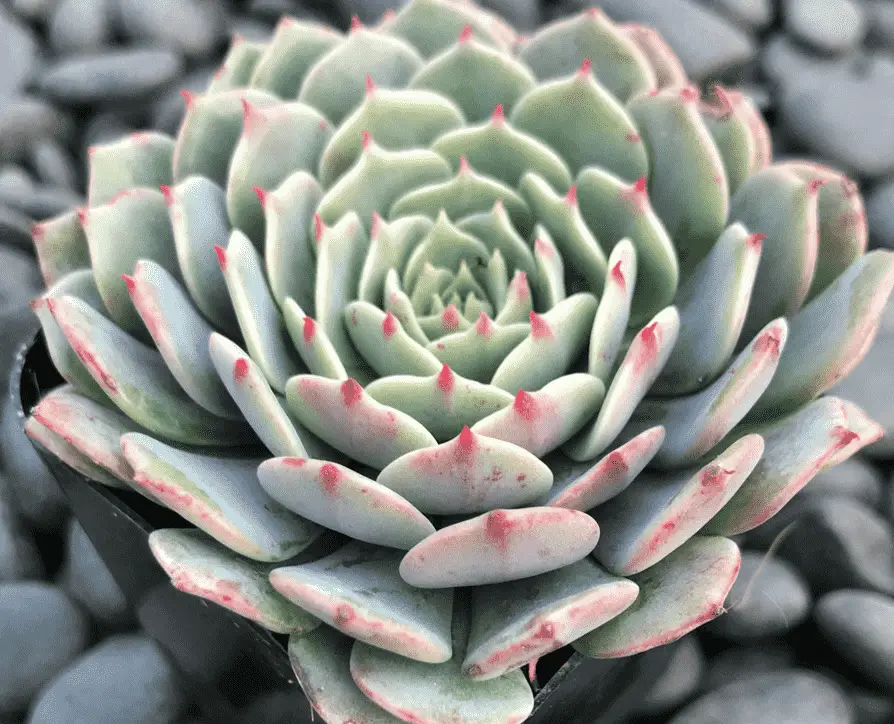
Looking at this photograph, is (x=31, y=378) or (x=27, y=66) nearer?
(x=31, y=378)

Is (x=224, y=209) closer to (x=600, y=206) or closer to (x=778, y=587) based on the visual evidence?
(x=600, y=206)

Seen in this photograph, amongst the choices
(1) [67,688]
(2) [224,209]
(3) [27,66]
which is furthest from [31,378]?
(3) [27,66]

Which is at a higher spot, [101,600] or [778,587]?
[778,587]

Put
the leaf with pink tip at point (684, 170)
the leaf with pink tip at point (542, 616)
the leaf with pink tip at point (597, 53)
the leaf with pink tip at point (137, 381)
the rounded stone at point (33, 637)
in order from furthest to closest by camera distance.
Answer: the rounded stone at point (33, 637) < the leaf with pink tip at point (597, 53) < the leaf with pink tip at point (684, 170) < the leaf with pink tip at point (137, 381) < the leaf with pink tip at point (542, 616)

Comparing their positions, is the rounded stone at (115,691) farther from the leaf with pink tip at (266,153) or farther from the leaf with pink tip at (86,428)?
the leaf with pink tip at (266,153)

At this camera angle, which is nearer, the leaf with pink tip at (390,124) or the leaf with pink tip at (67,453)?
the leaf with pink tip at (67,453)

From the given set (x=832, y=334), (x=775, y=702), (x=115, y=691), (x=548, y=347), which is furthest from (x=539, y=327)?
(x=115, y=691)

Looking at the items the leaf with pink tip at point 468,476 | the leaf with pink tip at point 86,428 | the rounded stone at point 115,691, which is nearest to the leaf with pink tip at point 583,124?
the leaf with pink tip at point 468,476
